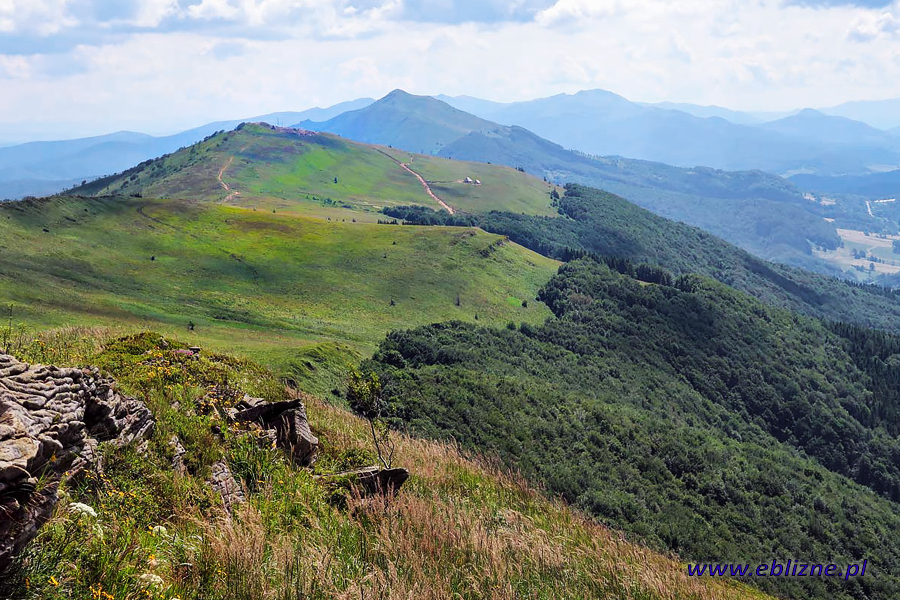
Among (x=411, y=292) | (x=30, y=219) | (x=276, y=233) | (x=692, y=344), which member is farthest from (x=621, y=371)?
(x=30, y=219)

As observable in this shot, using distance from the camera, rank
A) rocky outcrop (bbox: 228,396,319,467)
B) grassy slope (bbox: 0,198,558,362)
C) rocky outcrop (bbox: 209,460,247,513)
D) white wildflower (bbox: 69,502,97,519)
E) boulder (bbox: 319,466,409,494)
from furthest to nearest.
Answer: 1. grassy slope (bbox: 0,198,558,362)
2. rocky outcrop (bbox: 228,396,319,467)
3. boulder (bbox: 319,466,409,494)
4. rocky outcrop (bbox: 209,460,247,513)
5. white wildflower (bbox: 69,502,97,519)

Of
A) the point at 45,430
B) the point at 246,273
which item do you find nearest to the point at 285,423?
the point at 45,430

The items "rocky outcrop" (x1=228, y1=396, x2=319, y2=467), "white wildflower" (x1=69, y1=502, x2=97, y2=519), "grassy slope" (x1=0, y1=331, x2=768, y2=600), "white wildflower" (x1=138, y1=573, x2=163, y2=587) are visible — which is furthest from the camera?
"rocky outcrop" (x1=228, y1=396, x2=319, y2=467)

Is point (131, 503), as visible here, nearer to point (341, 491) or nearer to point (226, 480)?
point (226, 480)

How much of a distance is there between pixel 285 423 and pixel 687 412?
8690 centimetres

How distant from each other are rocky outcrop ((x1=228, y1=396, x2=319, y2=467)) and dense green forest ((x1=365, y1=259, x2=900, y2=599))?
43.6 ft

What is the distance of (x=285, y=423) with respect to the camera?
10.5 meters

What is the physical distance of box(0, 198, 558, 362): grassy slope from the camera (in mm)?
57719

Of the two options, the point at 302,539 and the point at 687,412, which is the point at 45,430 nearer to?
the point at 302,539

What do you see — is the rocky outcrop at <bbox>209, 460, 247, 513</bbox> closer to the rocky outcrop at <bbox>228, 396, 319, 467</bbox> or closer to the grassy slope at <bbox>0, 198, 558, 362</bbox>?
the rocky outcrop at <bbox>228, 396, 319, 467</bbox>

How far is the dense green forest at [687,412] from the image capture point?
45.8 m

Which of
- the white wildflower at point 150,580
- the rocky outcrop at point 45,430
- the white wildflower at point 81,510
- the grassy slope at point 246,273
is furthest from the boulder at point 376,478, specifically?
the grassy slope at point 246,273

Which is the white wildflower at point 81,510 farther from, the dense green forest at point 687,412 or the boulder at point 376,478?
the dense green forest at point 687,412

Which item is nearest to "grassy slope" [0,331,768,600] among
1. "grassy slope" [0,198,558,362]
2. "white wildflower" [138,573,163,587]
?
"white wildflower" [138,573,163,587]
